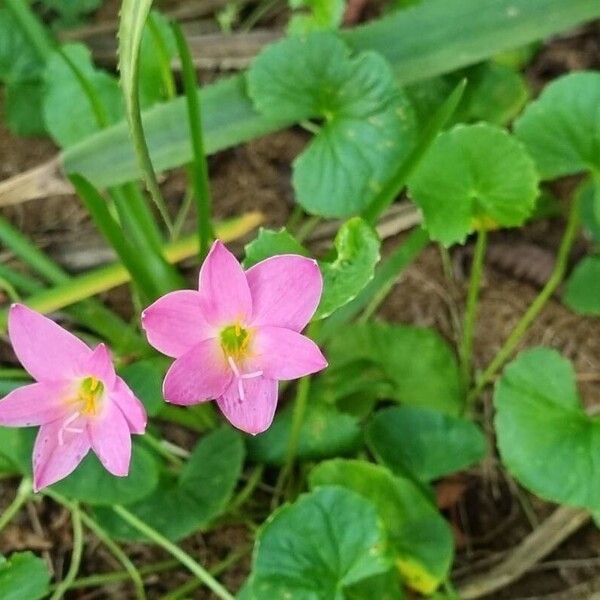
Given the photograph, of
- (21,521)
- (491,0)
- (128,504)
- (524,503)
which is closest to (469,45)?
(491,0)

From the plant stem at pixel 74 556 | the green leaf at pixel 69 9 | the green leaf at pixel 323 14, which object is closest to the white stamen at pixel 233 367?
the plant stem at pixel 74 556

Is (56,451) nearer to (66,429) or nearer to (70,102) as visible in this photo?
(66,429)

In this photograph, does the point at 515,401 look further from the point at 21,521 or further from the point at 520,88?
the point at 21,521

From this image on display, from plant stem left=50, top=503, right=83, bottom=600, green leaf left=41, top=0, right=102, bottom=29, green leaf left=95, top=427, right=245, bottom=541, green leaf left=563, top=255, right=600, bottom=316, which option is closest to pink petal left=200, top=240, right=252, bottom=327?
green leaf left=95, top=427, right=245, bottom=541

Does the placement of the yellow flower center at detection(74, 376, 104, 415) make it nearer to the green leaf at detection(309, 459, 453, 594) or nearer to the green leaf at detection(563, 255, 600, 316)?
the green leaf at detection(309, 459, 453, 594)

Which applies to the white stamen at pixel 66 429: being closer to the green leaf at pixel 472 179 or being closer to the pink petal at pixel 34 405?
the pink petal at pixel 34 405

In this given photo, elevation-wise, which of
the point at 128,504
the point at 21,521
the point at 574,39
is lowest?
the point at 21,521
